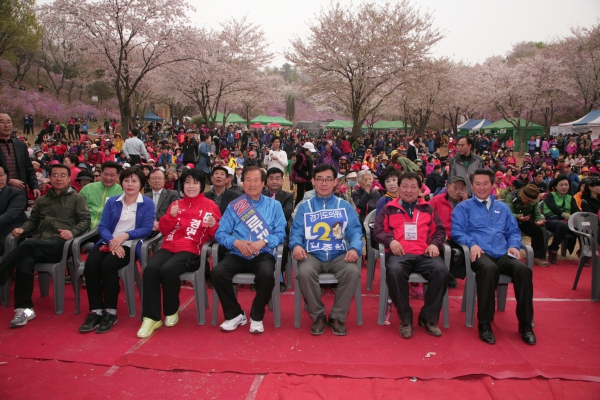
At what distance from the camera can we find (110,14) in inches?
633

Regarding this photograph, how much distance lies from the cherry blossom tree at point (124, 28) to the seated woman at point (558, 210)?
49.0 ft

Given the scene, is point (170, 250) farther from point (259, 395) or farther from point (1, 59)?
point (1, 59)

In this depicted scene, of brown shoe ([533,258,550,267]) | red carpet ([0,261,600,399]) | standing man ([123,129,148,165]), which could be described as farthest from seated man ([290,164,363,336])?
standing man ([123,129,148,165])

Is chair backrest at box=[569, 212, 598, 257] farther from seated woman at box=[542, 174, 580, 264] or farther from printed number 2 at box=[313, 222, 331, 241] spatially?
printed number 2 at box=[313, 222, 331, 241]

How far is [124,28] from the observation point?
53.8ft

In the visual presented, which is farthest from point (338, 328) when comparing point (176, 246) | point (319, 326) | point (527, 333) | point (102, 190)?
Answer: point (102, 190)

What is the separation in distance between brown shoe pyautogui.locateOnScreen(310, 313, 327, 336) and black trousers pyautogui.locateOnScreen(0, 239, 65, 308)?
254 centimetres

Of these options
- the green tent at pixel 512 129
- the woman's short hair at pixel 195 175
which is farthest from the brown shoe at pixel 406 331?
the green tent at pixel 512 129

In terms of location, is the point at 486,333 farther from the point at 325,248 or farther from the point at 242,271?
the point at 242,271

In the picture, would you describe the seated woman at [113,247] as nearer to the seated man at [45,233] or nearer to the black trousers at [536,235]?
the seated man at [45,233]

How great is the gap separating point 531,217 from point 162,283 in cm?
498

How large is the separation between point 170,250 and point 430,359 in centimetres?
244

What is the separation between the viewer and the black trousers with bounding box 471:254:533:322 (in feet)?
11.0

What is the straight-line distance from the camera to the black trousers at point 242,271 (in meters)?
3.46
